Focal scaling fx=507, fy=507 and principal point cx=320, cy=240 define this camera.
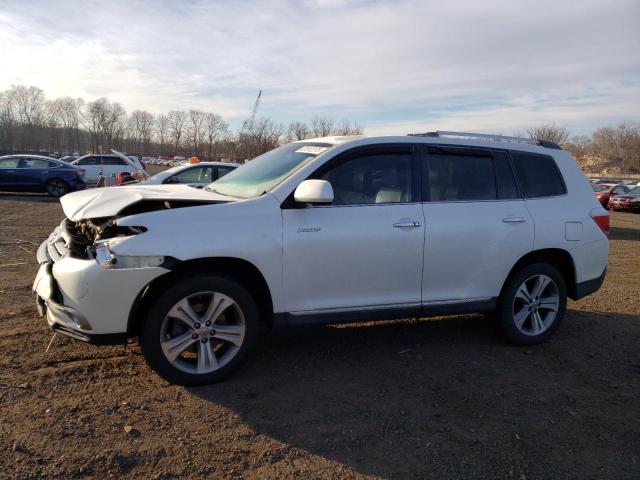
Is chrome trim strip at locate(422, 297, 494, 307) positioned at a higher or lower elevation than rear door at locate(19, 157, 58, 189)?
lower

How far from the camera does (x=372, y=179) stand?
163 inches

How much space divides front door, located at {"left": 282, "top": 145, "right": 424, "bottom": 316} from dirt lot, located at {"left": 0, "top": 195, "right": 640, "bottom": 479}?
2.03 feet

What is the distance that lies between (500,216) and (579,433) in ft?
6.07

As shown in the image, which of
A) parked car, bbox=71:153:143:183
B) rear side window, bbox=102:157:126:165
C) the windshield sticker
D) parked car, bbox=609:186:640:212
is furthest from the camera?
rear side window, bbox=102:157:126:165

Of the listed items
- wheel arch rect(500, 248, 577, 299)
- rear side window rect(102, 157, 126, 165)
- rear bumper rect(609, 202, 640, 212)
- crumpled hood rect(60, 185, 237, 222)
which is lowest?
rear bumper rect(609, 202, 640, 212)

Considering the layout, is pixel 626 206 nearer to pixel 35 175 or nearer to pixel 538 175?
pixel 538 175

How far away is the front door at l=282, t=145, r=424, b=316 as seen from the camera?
3.76m

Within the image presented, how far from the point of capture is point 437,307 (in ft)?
14.0

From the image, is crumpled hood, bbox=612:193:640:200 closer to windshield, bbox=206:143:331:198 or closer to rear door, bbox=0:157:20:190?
windshield, bbox=206:143:331:198

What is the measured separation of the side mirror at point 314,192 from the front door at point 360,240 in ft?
0.57

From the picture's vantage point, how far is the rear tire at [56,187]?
18875 mm

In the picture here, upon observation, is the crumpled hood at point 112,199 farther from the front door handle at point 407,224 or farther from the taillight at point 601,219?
the taillight at point 601,219

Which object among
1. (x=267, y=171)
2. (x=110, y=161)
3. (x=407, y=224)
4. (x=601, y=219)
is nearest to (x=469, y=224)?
(x=407, y=224)

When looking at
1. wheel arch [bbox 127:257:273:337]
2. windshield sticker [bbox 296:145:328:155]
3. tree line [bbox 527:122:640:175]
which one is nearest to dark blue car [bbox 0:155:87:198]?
windshield sticker [bbox 296:145:328:155]
